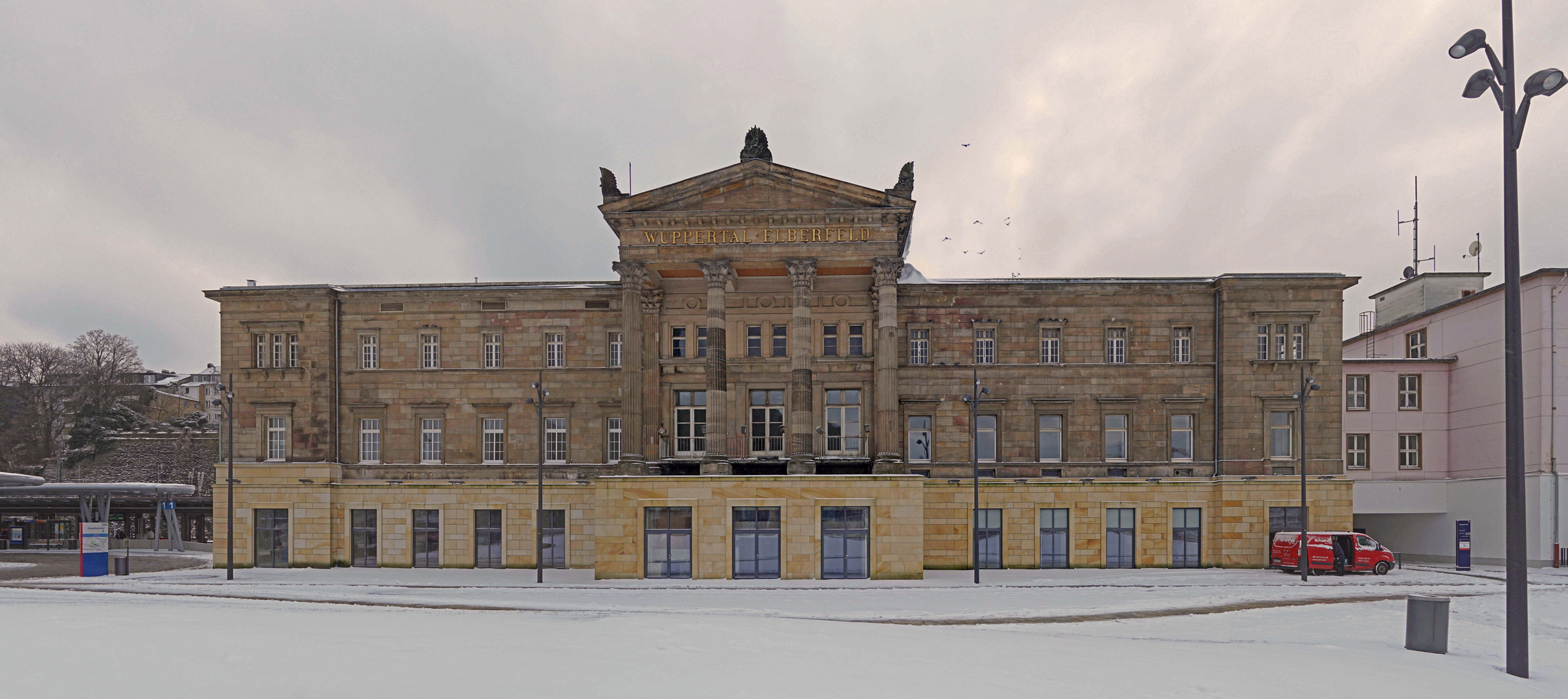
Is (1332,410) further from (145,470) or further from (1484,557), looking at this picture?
(145,470)

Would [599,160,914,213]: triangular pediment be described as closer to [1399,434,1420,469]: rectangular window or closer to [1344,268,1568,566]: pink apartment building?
[1344,268,1568,566]: pink apartment building

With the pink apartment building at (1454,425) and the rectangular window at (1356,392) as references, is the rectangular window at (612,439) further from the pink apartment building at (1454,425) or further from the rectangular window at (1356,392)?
the rectangular window at (1356,392)

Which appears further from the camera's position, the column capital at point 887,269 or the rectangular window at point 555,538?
the rectangular window at point 555,538

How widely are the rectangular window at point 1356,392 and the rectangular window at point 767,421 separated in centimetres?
3074

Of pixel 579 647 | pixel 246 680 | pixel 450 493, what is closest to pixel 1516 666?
pixel 579 647

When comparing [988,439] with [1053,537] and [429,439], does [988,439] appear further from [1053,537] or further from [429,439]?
[429,439]

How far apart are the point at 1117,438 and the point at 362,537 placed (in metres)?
36.0

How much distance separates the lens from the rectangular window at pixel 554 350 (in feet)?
140

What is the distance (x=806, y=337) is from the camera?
3859 centimetres

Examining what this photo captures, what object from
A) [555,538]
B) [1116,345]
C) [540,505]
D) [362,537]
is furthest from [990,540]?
[362,537]

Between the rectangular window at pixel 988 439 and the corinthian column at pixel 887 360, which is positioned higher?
the corinthian column at pixel 887 360

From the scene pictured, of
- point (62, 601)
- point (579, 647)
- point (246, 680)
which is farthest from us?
point (62, 601)

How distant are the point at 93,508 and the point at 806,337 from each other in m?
50.4

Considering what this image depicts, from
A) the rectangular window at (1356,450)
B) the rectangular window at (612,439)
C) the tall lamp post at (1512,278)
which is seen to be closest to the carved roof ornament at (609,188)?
the rectangular window at (612,439)
